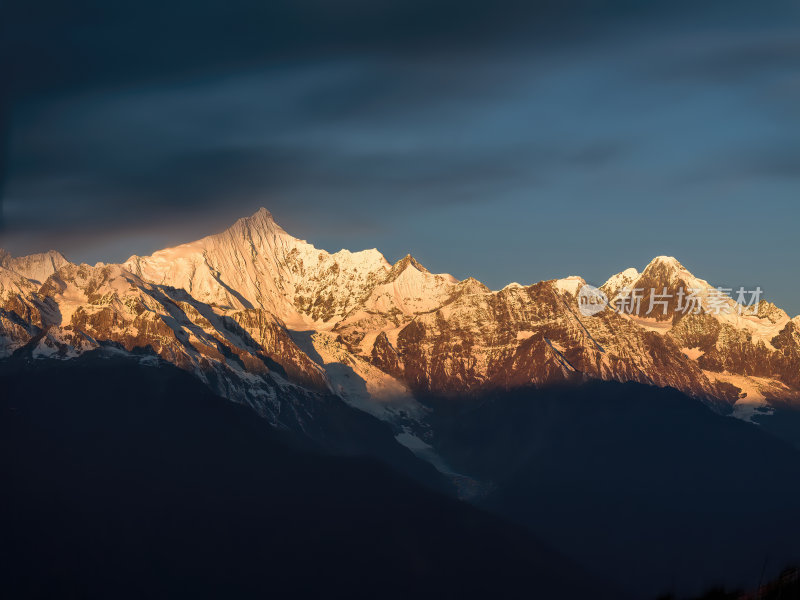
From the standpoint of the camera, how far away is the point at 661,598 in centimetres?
4200

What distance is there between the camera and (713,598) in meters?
42.3

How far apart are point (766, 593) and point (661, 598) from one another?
3868mm

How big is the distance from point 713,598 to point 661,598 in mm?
1735

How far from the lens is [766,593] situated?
43281 millimetres

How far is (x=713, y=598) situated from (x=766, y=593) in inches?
85.5
